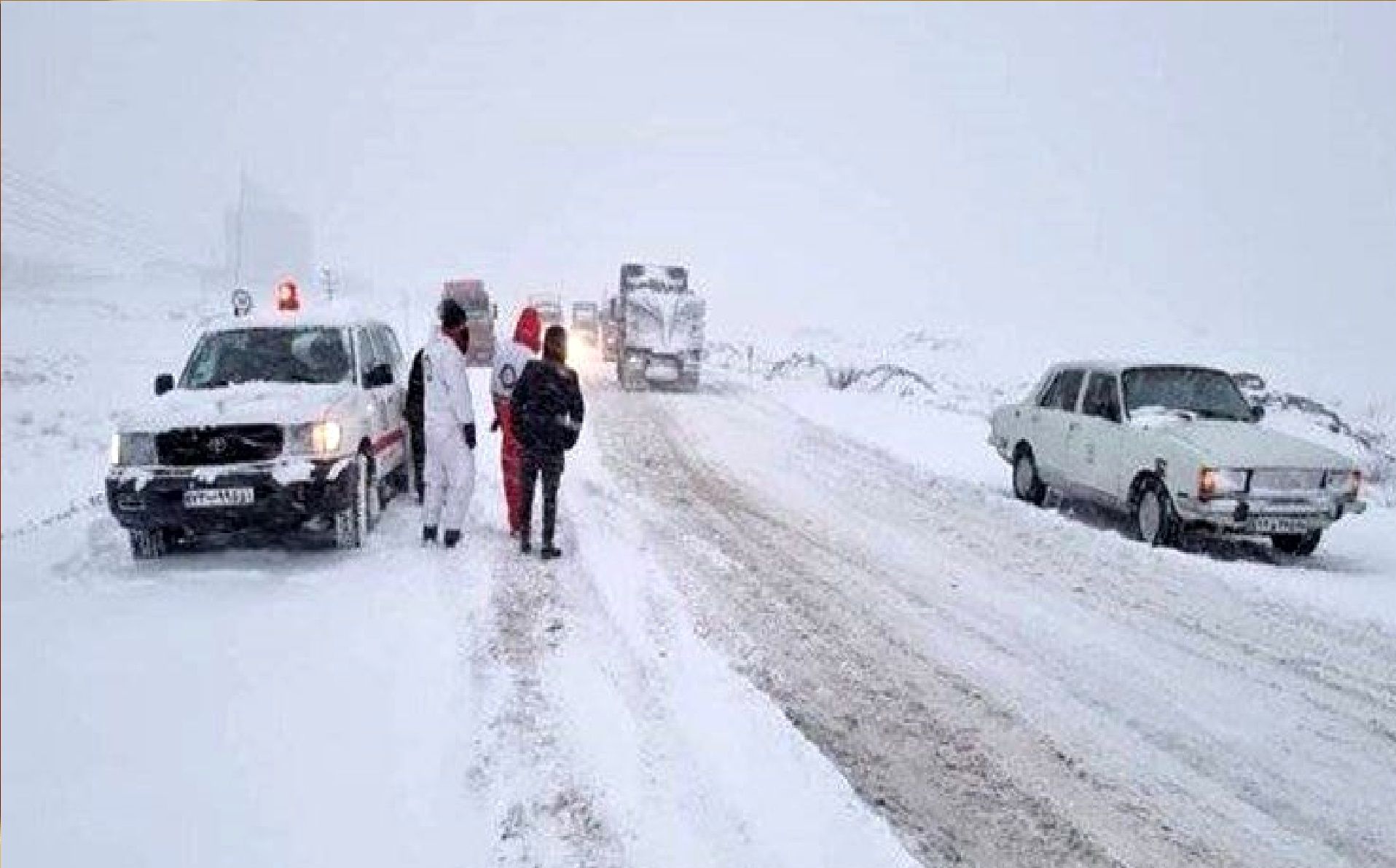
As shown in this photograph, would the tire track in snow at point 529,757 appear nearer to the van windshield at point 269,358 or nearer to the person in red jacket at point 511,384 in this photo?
the person in red jacket at point 511,384

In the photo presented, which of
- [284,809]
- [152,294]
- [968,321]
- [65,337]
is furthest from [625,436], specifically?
[152,294]

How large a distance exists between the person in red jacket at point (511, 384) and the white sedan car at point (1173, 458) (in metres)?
6.20

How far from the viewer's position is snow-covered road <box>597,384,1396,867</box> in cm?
468

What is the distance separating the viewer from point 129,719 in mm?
5387

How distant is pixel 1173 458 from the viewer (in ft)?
32.6

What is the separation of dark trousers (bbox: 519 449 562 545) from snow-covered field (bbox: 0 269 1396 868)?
355mm

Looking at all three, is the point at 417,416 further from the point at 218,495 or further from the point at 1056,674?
the point at 1056,674

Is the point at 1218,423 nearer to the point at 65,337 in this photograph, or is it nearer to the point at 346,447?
the point at 346,447

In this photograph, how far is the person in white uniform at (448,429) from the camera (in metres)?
8.98

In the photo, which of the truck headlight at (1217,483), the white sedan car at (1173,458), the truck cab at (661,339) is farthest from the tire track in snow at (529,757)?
the truck cab at (661,339)

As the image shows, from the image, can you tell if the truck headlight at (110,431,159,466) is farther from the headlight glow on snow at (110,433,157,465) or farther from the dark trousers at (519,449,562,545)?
the dark trousers at (519,449,562,545)

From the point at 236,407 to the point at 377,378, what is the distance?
1.57 m

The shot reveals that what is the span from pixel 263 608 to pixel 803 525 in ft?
17.2

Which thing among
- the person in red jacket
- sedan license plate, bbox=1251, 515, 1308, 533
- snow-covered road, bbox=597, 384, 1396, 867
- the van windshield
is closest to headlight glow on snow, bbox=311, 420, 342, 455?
the van windshield
